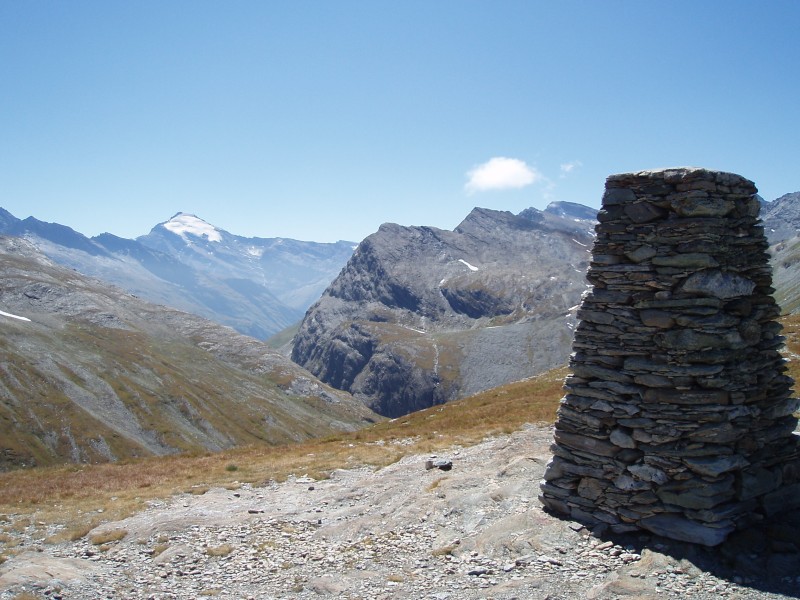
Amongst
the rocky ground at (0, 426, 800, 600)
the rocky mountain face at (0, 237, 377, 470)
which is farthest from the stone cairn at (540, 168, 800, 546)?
the rocky mountain face at (0, 237, 377, 470)

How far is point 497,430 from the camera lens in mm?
31734

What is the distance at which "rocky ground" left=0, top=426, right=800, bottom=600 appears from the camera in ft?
41.9

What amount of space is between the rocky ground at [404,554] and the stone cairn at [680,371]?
882 mm

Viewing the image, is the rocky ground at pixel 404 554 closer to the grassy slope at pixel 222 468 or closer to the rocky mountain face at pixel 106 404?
the grassy slope at pixel 222 468

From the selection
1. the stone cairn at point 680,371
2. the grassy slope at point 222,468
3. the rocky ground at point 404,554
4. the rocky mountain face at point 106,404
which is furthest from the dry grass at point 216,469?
the rocky mountain face at point 106,404

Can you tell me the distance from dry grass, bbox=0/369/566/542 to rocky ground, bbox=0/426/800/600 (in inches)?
137

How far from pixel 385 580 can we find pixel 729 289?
11241 millimetres

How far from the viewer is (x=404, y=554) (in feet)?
51.2

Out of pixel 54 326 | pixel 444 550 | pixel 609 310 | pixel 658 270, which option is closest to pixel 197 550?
pixel 444 550

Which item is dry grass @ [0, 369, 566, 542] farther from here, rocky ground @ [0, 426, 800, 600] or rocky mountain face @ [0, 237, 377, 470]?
rocky mountain face @ [0, 237, 377, 470]

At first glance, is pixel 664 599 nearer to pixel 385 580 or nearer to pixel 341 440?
pixel 385 580

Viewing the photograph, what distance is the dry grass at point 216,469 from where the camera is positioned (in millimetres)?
23997

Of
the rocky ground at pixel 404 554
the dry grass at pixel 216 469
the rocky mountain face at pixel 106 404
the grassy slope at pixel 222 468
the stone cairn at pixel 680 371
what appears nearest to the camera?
the rocky ground at pixel 404 554

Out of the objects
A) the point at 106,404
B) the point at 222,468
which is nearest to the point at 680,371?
the point at 222,468
